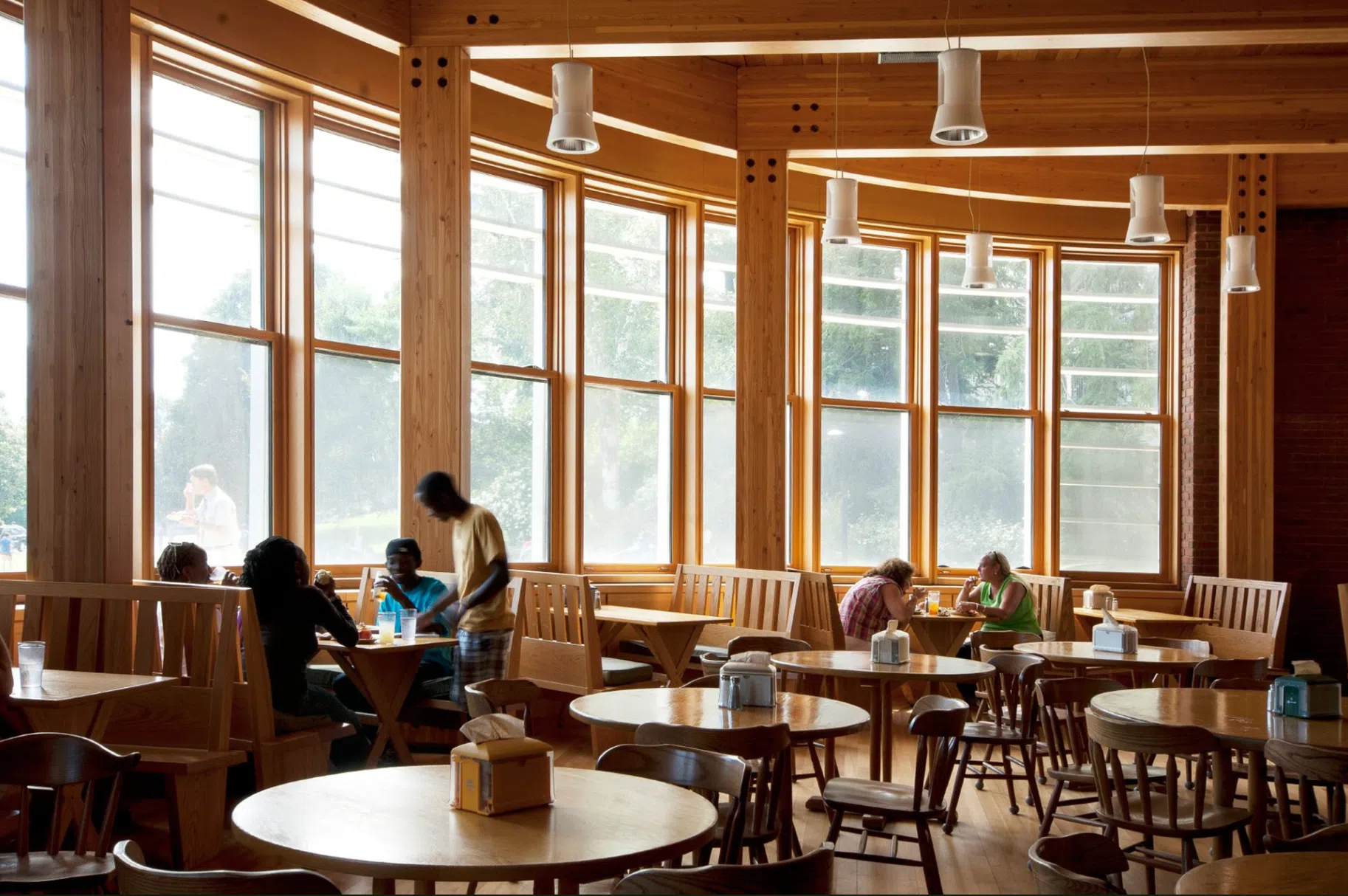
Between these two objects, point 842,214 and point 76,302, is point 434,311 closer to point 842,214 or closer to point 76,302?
point 76,302

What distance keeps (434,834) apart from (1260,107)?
7.85 meters

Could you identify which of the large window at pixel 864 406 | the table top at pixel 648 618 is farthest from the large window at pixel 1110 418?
the table top at pixel 648 618

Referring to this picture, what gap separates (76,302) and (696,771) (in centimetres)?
335

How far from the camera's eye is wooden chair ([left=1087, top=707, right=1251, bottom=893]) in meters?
3.58

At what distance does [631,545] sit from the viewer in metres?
8.77

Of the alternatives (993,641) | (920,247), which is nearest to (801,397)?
(920,247)

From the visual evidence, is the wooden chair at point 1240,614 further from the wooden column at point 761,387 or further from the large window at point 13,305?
the large window at point 13,305

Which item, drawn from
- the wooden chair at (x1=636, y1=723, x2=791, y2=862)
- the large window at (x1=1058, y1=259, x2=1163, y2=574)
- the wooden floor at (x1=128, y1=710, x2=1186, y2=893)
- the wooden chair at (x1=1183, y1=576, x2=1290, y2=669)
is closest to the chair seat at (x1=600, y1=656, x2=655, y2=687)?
the wooden floor at (x1=128, y1=710, x2=1186, y2=893)

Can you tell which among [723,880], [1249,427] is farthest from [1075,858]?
[1249,427]

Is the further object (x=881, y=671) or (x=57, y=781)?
(x=881, y=671)

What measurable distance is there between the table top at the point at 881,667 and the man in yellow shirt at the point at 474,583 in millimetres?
1191

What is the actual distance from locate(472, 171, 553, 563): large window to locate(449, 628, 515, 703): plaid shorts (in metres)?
2.39

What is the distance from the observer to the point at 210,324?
625 centimetres

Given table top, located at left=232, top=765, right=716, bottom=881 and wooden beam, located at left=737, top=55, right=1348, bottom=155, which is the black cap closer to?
table top, located at left=232, top=765, right=716, bottom=881
